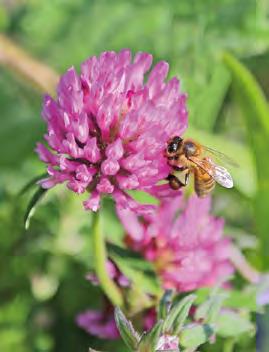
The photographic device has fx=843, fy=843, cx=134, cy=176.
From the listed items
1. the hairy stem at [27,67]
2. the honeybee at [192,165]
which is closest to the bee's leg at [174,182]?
the honeybee at [192,165]

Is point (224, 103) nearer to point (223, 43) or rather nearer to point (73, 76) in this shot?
point (223, 43)

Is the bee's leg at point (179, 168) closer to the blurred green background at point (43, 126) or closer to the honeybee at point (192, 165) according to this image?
the honeybee at point (192, 165)

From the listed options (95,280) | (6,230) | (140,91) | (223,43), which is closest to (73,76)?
(140,91)

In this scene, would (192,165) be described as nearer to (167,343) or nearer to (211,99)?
(167,343)

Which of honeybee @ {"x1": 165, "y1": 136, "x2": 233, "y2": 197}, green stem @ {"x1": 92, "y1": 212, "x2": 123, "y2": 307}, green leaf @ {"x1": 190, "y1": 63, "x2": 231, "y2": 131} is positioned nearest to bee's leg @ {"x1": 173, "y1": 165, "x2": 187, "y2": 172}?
honeybee @ {"x1": 165, "y1": 136, "x2": 233, "y2": 197}

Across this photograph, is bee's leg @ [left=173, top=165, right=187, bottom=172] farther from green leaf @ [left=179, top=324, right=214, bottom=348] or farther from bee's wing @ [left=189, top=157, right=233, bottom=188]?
green leaf @ [left=179, top=324, right=214, bottom=348]

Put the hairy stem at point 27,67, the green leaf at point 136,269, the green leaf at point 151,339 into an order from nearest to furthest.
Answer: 1. the green leaf at point 151,339
2. the green leaf at point 136,269
3. the hairy stem at point 27,67
